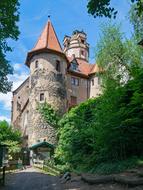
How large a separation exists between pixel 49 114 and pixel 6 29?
23996 millimetres

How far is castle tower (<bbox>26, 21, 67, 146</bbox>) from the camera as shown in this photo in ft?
136

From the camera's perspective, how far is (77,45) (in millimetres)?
67562

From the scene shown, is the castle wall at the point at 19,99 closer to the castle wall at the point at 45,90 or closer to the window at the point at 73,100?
the window at the point at 73,100

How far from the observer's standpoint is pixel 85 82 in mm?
51531

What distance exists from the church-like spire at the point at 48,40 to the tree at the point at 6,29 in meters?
23.7

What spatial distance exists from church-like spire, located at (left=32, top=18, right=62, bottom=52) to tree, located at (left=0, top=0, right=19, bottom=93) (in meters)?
23.7

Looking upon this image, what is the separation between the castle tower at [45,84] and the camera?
136 ft

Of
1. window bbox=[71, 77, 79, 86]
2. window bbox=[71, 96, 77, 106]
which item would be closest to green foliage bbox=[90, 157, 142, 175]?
window bbox=[71, 96, 77, 106]

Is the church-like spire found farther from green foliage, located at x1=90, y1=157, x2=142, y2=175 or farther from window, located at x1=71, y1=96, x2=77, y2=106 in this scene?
green foliage, located at x1=90, y1=157, x2=142, y2=175

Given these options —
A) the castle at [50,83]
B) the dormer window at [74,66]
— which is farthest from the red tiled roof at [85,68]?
the dormer window at [74,66]

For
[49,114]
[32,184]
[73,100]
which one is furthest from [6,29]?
[73,100]

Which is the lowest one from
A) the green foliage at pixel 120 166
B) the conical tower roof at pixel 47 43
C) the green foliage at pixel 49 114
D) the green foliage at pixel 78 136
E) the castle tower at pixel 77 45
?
the green foliage at pixel 120 166

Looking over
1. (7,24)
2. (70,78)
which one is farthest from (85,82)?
(7,24)

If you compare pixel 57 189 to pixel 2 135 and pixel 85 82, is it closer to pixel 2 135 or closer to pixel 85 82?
pixel 2 135
